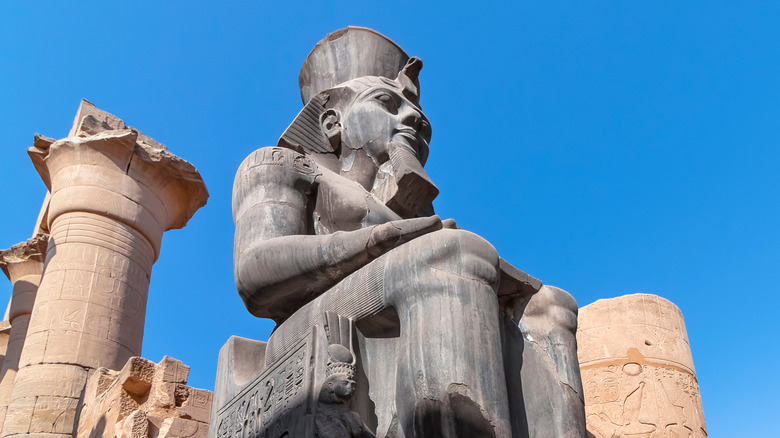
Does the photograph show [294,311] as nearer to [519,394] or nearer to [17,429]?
[519,394]

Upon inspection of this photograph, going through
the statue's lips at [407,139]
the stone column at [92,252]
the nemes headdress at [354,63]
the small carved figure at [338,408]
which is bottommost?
the small carved figure at [338,408]

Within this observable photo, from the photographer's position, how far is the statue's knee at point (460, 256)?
8.79ft

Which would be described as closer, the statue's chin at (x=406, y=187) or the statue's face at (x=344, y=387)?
the statue's face at (x=344, y=387)

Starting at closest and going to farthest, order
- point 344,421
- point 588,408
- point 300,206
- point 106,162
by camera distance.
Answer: point 344,421 < point 300,206 < point 588,408 < point 106,162

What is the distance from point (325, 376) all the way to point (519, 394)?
776 millimetres

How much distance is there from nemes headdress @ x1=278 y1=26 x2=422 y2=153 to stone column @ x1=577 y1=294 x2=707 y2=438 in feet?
15.0

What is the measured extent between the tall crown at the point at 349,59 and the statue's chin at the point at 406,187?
2.80 ft

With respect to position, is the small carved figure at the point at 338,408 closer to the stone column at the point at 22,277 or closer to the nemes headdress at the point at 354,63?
the nemes headdress at the point at 354,63

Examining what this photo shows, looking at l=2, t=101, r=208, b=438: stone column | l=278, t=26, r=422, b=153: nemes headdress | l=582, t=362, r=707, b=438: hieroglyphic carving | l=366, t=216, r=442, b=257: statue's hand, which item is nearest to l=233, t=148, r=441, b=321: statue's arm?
l=366, t=216, r=442, b=257: statue's hand

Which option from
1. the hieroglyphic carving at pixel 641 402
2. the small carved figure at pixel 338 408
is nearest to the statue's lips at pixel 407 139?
the small carved figure at pixel 338 408

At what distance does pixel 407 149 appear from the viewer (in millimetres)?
3723

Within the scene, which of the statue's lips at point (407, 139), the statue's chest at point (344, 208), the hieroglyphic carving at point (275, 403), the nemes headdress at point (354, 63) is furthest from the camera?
the nemes headdress at point (354, 63)

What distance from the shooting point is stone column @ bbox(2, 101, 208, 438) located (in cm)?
842

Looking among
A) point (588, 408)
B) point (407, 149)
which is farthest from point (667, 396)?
point (407, 149)
